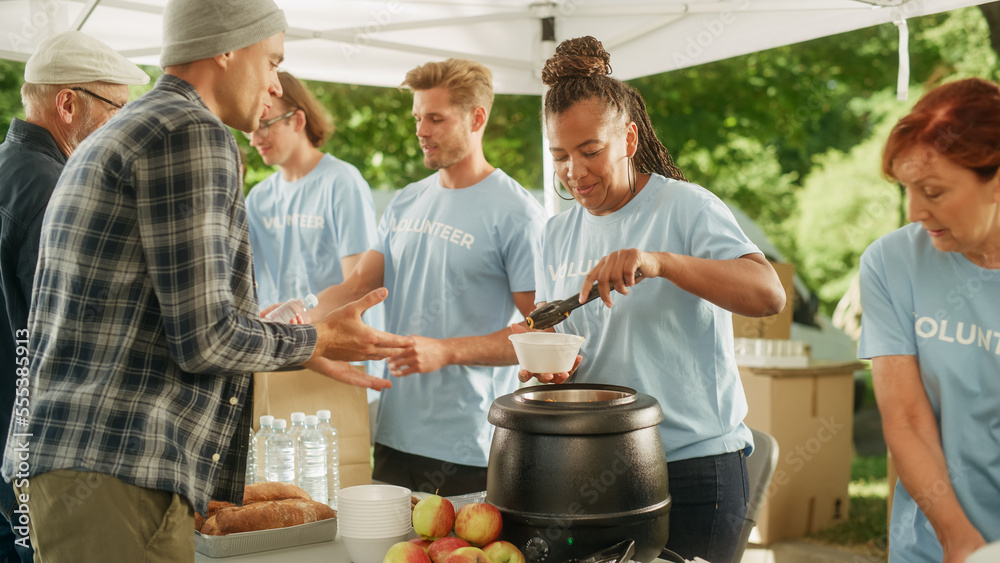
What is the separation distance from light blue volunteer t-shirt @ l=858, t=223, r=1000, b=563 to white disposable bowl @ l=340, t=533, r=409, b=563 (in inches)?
48.3

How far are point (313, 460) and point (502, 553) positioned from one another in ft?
3.87

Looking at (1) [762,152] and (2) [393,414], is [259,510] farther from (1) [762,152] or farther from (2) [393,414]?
(1) [762,152]

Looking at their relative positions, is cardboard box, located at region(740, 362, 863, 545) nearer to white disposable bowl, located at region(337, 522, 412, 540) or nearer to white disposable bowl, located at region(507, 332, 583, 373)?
white disposable bowl, located at region(507, 332, 583, 373)

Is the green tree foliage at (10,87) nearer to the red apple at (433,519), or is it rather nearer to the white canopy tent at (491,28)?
the white canopy tent at (491,28)

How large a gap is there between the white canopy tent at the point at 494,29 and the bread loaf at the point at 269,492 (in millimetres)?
2341

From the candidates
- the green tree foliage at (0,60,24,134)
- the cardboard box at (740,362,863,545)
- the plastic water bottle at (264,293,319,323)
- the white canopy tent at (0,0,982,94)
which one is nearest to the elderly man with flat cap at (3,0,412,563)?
the plastic water bottle at (264,293,319,323)

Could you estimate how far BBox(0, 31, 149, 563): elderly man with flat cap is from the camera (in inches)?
97.4

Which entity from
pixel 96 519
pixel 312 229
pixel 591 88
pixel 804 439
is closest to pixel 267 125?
pixel 312 229

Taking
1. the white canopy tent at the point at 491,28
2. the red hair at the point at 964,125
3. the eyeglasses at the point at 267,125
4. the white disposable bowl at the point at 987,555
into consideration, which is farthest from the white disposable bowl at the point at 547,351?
the eyeglasses at the point at 267,125

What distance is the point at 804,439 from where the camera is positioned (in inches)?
208

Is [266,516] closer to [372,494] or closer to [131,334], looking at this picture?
[372,494]

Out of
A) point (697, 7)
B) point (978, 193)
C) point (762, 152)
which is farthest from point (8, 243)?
point (762, 152)

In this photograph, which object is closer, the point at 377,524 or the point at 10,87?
the point at 377,524

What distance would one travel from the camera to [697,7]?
3.59 m
